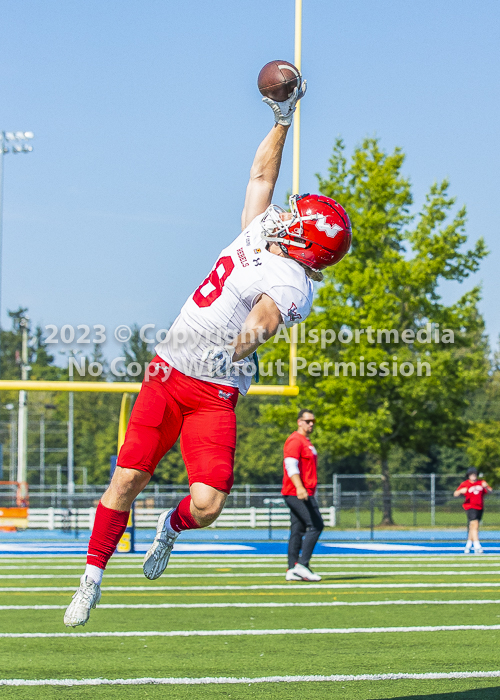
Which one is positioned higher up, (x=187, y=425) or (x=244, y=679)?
(x=187, y=425)

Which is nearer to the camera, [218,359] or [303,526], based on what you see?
[218,359]

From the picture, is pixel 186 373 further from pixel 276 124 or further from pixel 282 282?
pixel 276 124

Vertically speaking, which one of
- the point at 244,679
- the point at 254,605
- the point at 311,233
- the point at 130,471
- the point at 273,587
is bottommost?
the point at 273,587

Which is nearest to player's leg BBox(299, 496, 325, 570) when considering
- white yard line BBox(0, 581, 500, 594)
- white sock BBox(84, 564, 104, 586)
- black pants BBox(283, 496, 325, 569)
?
black pants BBox(283, 496, 325, 569)

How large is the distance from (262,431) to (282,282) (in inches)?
2043

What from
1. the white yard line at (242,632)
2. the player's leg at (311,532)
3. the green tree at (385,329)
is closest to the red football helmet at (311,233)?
the white yard line at (242,632)

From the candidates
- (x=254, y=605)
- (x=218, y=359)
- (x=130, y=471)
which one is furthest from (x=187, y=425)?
(x=254, y=605)

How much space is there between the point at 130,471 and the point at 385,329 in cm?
1981

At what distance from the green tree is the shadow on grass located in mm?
18733

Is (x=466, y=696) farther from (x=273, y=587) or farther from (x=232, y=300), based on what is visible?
(x=273, y=587)

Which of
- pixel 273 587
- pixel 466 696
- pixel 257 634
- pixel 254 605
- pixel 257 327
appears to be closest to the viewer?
pixel 257 327

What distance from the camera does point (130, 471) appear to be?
12.0ft

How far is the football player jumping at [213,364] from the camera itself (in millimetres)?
3609

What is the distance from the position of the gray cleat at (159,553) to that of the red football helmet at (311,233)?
1.35 meters
